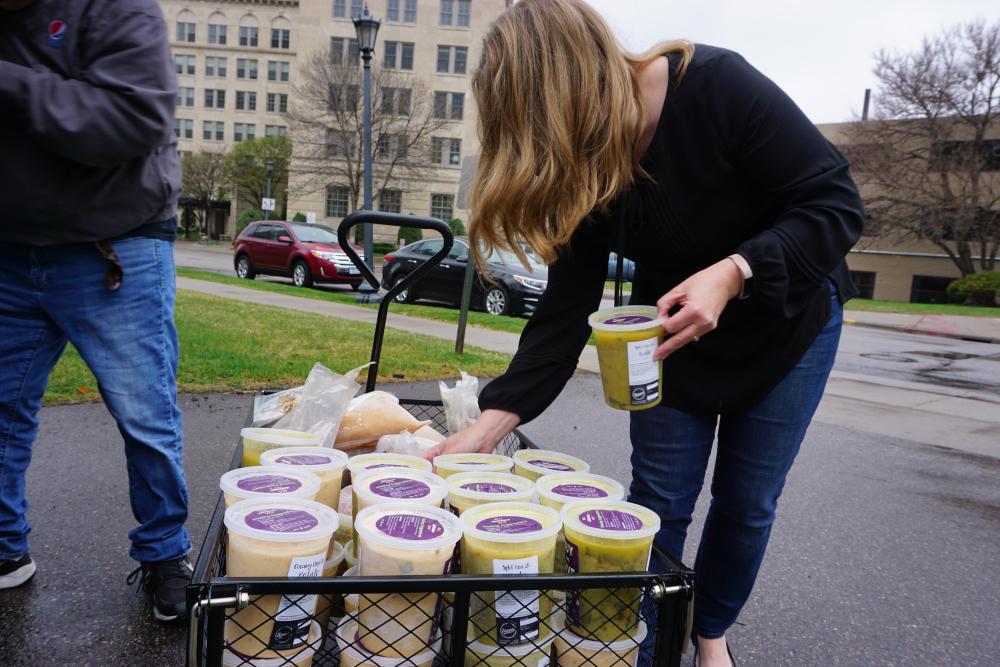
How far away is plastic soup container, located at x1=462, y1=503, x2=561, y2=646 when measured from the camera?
1.19m

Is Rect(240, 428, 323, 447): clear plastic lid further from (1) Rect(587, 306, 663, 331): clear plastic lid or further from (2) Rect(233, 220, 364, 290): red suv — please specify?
(2) Rect(233, 220, 364, 290): red suv

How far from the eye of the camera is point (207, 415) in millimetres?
4629

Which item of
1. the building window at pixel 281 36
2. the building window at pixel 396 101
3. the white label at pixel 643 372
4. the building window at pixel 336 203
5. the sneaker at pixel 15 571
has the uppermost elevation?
the building window at pixel 281 36

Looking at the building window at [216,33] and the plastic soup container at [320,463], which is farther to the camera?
the building window at [216,33]

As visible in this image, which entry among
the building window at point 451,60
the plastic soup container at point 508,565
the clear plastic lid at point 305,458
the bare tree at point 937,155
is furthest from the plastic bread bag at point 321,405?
the building window at point 451,60

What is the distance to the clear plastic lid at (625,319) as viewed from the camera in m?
1.47

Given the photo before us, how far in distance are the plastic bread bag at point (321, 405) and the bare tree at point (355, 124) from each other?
38.1 meters

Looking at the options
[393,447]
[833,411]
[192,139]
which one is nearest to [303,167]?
[192,139]

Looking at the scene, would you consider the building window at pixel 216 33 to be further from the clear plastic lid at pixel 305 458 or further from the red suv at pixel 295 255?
the clear plastic lid at pixel 305 458

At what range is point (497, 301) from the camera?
44.8 feet

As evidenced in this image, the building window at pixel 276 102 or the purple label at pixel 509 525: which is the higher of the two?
the building window at pixel 276 102

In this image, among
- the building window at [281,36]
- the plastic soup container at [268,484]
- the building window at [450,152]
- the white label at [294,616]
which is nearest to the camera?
the white label at [294,616]

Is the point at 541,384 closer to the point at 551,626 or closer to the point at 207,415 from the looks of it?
the point at 551,626

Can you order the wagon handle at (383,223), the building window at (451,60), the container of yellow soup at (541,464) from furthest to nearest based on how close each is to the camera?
the building window at (451,60) → the wagon handle at (383,223) → the container of yellow soup at (541,464)
